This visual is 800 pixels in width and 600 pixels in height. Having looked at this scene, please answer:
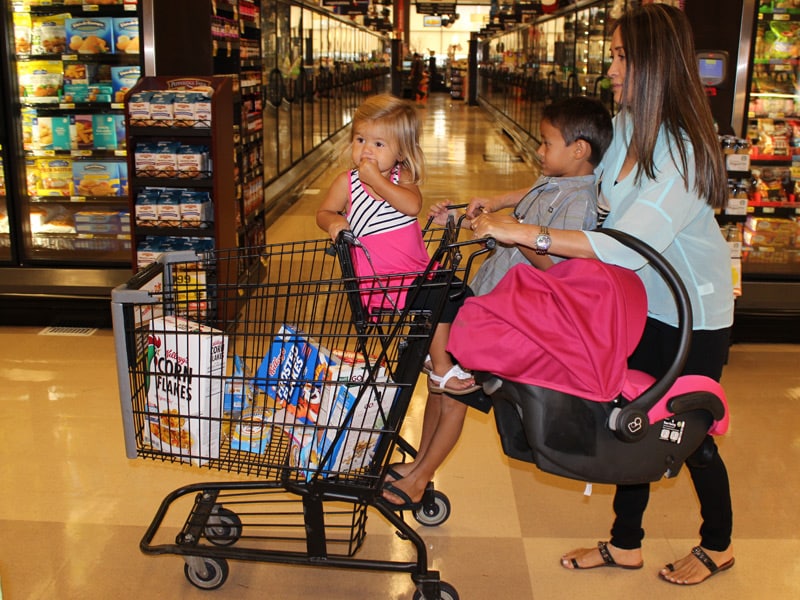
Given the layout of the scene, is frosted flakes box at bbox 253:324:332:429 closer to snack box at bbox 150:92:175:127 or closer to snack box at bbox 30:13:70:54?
snack box at bbox 150:92:175:127

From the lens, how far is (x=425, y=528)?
2.96 metres

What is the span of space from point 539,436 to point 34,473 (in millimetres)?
2170

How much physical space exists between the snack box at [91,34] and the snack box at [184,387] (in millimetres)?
3605

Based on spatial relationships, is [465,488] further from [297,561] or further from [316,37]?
[316,37]

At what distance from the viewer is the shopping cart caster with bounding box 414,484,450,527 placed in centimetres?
295

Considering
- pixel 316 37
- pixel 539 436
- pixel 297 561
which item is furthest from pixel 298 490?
pixel 316 37

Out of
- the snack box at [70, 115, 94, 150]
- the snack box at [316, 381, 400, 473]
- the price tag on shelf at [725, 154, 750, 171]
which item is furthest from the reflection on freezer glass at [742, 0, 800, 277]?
the snack box at [70, 115, 94, 150]

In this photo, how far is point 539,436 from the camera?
6.40 ft

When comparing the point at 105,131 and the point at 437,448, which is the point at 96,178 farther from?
the point at 437,448

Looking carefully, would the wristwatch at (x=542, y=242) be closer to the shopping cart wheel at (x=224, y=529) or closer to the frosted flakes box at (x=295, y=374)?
the frosted flakes box at (x=295, y=374)

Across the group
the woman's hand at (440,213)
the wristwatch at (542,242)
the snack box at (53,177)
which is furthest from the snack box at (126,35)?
the wristwatch at (542,242)

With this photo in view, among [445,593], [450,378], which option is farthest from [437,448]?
[445,593]

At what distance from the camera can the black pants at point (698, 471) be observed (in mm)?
2332

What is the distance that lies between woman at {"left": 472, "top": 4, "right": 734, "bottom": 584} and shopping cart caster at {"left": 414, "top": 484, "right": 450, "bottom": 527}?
873 mm
